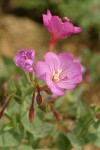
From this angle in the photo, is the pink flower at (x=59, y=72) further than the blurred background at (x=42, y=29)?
No

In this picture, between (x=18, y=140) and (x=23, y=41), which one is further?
(x=23, y=41)

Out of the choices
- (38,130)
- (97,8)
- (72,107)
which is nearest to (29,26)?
(97,8)

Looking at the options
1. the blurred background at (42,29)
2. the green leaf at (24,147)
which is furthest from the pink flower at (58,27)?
the blurred background at (42,29)

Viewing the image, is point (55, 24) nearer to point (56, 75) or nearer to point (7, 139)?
point (56, 75)

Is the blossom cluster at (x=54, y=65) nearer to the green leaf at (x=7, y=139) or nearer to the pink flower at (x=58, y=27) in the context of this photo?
the pink flower at (x=58, y=27)

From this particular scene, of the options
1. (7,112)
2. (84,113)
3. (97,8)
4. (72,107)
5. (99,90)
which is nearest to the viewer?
(7,112)

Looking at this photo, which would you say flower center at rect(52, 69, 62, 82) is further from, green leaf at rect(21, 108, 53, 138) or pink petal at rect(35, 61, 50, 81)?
green leaf at rect(21, 108, 53, 138)

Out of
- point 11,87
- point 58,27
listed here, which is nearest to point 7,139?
point 11,87

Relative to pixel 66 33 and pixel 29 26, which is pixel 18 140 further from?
pixel 29 26
